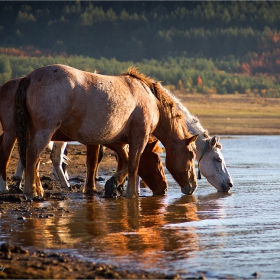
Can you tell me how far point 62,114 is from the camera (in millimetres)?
8891

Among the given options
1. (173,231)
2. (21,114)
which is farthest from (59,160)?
(173,231)

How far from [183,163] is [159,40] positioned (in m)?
48.7

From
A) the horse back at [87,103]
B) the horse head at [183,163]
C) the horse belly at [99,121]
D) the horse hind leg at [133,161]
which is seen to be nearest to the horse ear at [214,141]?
the horse head at [183,163]

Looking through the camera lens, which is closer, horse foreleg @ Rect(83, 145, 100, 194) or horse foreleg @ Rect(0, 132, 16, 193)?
horse foreleg @ Rect(0, 132, 16, 193)

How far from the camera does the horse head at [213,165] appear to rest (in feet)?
36.3

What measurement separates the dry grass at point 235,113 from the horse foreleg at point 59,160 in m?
13.0

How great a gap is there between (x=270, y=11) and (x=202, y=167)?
59031 mm

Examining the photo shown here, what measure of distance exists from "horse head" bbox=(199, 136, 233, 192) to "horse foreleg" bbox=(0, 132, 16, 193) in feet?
9.69

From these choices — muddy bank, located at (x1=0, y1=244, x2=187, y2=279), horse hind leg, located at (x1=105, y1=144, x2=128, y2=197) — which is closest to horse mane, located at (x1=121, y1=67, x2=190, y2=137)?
horse hind leg, located at (x1=105, y1=144, x2=128, y2=197)

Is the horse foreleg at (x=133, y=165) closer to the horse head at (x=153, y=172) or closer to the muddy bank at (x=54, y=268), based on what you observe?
the horse head at (x=153, y=172)

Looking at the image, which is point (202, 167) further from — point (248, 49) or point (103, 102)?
point (248, 49)

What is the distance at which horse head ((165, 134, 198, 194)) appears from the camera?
10609 mm

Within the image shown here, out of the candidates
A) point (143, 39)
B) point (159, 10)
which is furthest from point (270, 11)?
point (143, 39)

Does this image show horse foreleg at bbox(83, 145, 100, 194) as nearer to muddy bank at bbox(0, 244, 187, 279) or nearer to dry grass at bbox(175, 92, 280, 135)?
muddy bank at bbox(0, 244, 187, 279)
